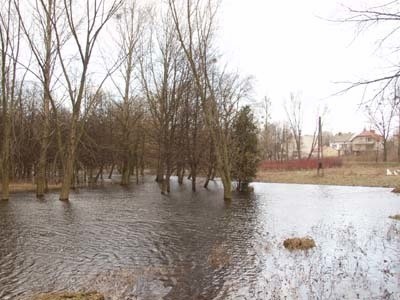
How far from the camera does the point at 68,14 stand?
19516mm

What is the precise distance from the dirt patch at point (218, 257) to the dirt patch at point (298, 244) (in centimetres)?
157

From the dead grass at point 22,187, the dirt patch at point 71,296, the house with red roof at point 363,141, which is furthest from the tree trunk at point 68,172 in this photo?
the house with red roof at point 363,141

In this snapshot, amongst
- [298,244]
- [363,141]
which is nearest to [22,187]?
[298,244]

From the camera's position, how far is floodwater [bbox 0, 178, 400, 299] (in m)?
6.77

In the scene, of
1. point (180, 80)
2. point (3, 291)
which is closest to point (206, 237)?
point (3, 291)

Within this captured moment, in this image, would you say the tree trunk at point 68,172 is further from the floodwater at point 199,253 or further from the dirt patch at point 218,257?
the dirt patch at point 218,257

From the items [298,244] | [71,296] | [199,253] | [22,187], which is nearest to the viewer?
[71,296]

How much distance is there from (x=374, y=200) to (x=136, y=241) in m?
14.8

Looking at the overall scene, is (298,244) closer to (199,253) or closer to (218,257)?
(218,257)

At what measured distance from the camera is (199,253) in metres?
9.41

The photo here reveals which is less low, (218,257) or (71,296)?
(71,296)

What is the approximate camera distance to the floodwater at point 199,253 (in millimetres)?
6766

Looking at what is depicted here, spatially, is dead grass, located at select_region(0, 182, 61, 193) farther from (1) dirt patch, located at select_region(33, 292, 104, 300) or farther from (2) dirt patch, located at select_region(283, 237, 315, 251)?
(1) dirt patch, located at select_region(33, 292, 104, 300)

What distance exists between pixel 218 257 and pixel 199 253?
2.30 ft
